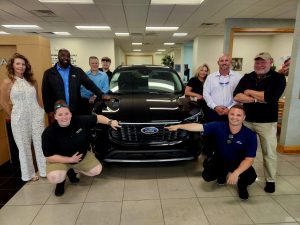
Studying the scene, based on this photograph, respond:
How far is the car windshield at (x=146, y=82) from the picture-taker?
3381mm

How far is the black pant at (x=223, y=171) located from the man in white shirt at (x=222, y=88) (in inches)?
26.1

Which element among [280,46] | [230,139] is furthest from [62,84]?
[280,46]

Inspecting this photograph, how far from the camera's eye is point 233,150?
7.77ft

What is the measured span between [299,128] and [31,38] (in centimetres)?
446


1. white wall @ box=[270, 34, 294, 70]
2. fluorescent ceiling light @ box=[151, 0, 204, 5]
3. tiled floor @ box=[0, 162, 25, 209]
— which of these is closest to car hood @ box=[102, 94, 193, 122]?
tiled floor @ box=[0, 162, 25, 209]

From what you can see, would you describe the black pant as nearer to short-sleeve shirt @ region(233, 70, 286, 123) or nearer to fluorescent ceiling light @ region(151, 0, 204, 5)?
short-sleeve shirt @ region(233, 70, 286, 123)

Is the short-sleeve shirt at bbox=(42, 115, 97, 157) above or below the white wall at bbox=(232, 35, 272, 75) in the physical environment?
below

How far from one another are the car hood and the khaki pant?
31.3 inches

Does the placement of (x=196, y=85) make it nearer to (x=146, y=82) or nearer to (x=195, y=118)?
(x=146, y=82)

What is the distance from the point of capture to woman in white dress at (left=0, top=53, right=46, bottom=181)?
2494mm

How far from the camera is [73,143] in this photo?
238cm

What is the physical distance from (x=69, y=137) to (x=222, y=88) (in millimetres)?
1947

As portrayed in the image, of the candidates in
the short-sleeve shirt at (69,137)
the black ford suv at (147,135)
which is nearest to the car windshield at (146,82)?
the black ford suv at (147,135)

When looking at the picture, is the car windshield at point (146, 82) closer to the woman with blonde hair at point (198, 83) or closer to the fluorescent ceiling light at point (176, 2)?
the woman with blonde hair at point (198, 83)
